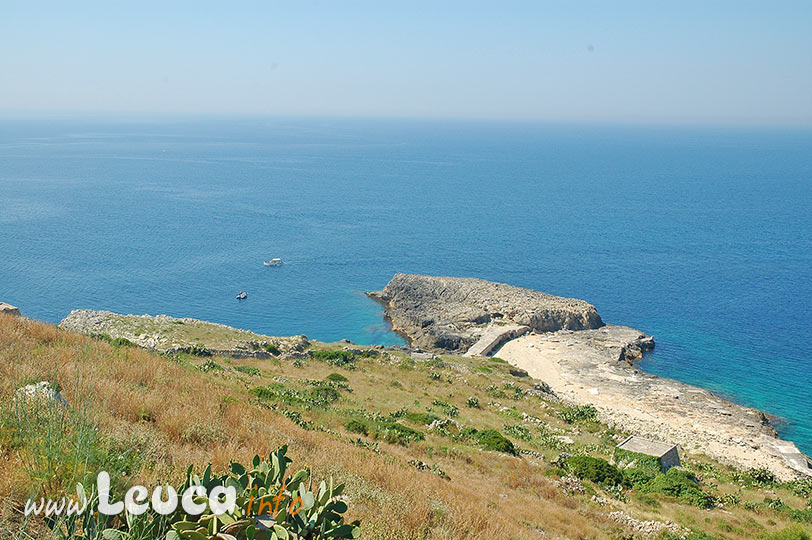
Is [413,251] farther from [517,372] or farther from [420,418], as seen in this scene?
[420,418]

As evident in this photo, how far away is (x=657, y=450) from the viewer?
25.9 metres

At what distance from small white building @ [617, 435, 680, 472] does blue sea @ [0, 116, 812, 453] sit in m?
17.1

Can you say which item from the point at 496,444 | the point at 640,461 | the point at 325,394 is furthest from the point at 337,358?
the point at 640,461

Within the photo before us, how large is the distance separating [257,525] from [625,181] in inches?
6683

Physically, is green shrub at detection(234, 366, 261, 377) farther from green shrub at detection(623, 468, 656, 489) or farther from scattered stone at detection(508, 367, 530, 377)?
scattered stone at detection(508, 367, 530, 377)

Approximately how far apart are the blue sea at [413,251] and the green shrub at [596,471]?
24041 mm

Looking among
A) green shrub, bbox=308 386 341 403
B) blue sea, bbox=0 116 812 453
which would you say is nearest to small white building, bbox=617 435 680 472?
green shrub, bbox=308 386 341 403

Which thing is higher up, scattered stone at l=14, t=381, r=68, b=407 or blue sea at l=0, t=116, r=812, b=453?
scattered stone at l=14, t=381, r=68, b=407

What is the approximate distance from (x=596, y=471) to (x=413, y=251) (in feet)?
212

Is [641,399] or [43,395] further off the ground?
[43,395]

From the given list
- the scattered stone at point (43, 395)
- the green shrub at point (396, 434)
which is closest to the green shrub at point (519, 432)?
the green shrub at point (396, 434)

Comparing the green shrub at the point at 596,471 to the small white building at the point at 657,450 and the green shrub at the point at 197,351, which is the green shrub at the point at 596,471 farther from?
the green shrub at the point at 197,351

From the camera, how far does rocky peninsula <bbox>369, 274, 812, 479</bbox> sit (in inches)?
1331

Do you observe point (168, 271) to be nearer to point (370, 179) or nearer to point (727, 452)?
point (727, 452)
